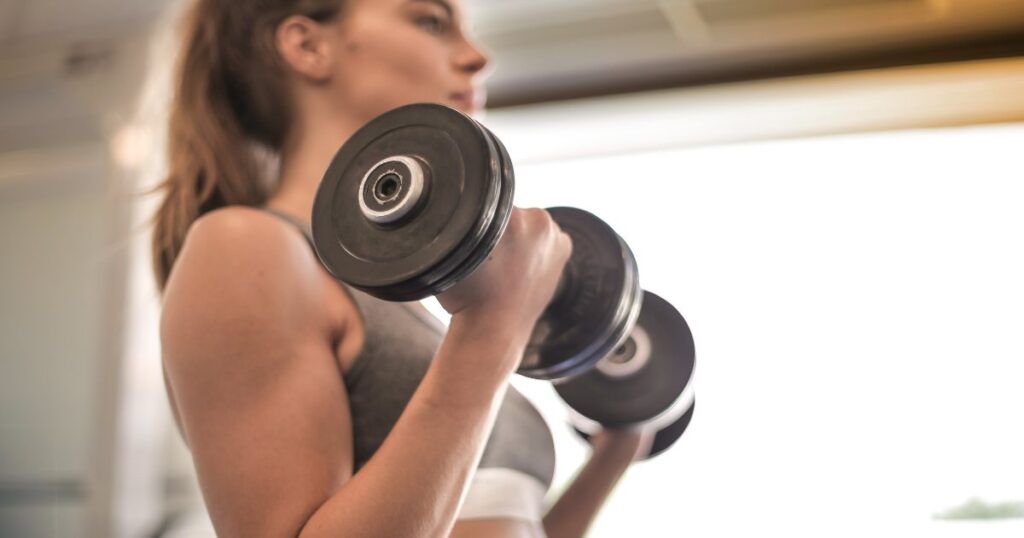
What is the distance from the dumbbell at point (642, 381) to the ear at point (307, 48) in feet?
1.51

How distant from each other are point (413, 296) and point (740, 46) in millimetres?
2084

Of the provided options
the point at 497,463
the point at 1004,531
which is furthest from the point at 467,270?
the point at 1004,531

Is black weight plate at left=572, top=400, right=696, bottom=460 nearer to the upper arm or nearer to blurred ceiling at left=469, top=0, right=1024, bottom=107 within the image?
the upper arm

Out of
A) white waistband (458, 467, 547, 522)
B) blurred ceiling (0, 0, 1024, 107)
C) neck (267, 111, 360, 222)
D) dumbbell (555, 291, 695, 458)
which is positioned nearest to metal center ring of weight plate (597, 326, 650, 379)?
dumbbell (555, 291, 695, 458)

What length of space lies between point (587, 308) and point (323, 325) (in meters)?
0.25

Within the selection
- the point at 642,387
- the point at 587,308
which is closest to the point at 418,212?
the point at 587,308

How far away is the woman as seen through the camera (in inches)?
23.5

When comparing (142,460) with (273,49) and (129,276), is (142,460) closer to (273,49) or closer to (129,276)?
(129,276)

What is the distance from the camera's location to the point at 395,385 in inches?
27.6

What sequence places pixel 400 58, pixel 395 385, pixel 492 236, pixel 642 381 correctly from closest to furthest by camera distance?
pixel 492 236 → pixel 395 385 → pixel 400 58 → pixel 642 381

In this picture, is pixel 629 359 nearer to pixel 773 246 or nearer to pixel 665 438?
pixel 665 438

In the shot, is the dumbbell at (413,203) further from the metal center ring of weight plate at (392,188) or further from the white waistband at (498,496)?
the white waistband at (498,496)

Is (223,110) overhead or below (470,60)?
below

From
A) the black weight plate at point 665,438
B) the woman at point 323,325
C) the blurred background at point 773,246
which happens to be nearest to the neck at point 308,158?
the woman at point 323,325
